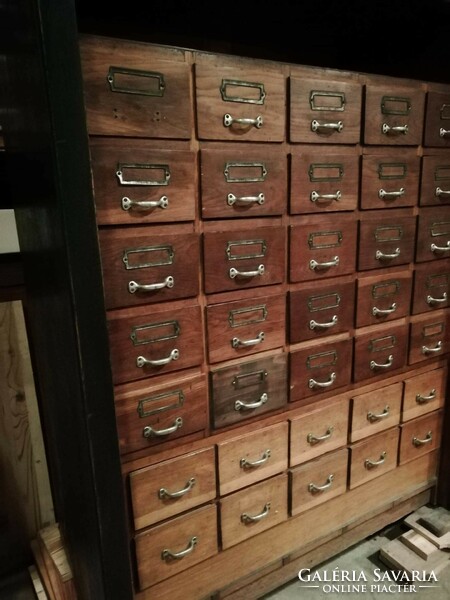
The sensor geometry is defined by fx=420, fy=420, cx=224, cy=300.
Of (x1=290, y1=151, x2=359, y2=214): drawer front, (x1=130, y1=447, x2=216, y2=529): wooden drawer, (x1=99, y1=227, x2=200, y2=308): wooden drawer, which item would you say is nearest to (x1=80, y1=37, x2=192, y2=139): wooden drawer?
(x1=99, y1=227, x2=200, y2=308): wooden drawer

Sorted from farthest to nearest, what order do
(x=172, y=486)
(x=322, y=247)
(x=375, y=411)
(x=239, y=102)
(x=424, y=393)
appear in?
(x=424, y=393) → (x=375, y=411) → (x=322, y=247) → (x=172, y=486) → (x=239, y=102)

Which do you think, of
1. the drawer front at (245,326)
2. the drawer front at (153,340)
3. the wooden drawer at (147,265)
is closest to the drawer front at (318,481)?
the drawer front at (245,326)

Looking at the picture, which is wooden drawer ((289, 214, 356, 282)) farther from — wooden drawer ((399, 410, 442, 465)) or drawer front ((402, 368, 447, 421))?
wooden drawer ((399, 410, 442, 465))

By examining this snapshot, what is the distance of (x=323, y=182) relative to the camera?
45.8 inches

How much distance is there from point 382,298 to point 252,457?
647 mm

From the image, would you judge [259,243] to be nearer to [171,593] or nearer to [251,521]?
[251,521]

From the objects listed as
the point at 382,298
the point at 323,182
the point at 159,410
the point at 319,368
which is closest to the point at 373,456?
the point at 319,368

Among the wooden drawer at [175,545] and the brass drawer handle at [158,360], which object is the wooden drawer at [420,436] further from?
the brass drawer handle at [158,360]

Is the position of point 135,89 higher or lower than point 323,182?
higher

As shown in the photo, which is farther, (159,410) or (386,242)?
(386,242)

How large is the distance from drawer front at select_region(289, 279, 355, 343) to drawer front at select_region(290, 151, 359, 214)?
0.23 meters

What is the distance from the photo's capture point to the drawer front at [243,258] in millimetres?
1038

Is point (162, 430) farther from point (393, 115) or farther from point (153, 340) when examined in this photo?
point (393, 115)

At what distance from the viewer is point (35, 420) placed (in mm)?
1436
